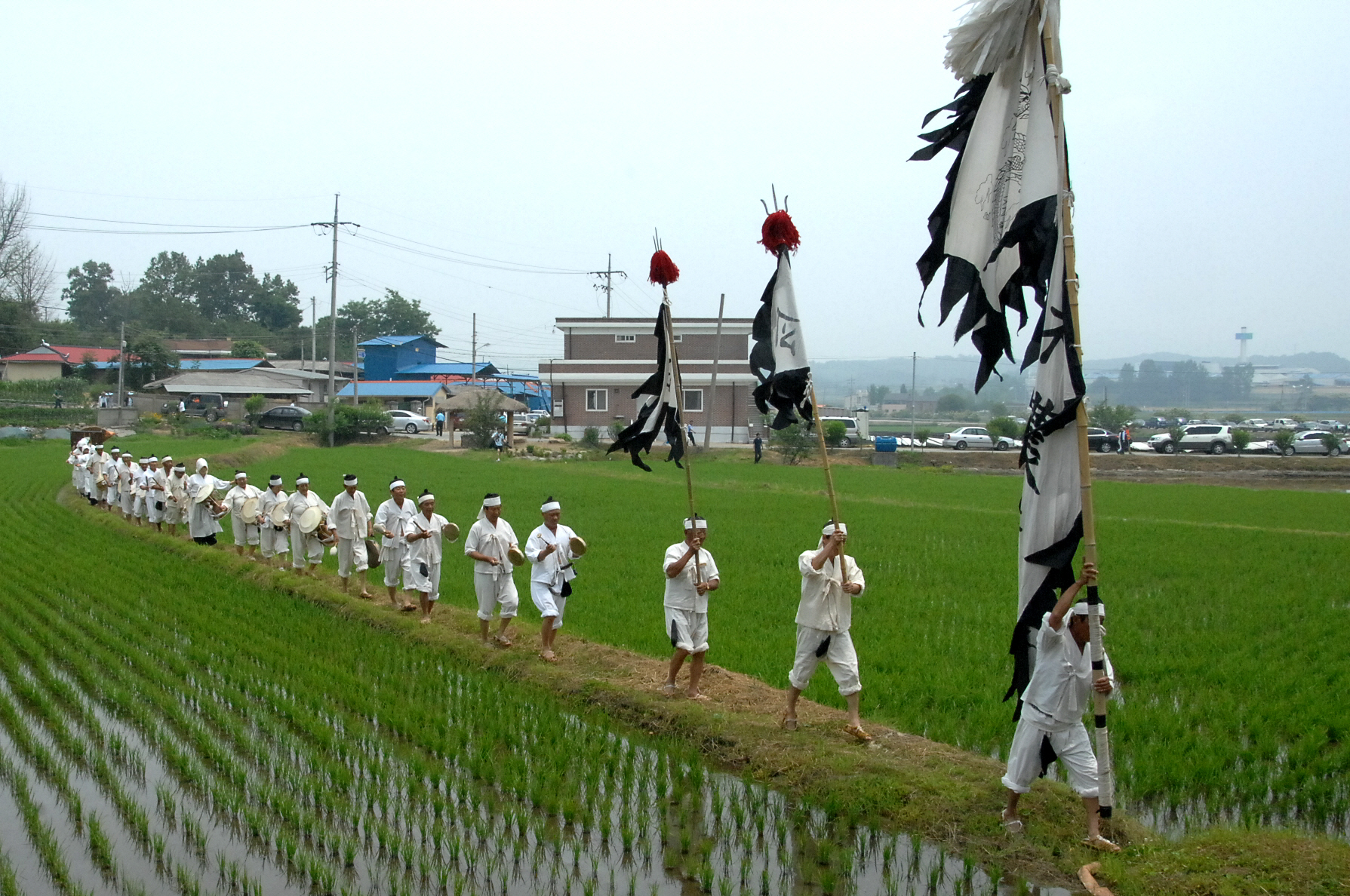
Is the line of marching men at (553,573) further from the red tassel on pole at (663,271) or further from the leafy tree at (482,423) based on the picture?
the leafy tree at (482,423)

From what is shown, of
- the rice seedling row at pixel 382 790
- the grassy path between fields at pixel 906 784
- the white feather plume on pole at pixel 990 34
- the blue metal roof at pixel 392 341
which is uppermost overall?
the blue metal roof at pixel 392 341

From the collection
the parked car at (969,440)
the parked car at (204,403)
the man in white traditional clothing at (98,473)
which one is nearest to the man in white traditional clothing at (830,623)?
the man in white traditional clothing at (98,473)

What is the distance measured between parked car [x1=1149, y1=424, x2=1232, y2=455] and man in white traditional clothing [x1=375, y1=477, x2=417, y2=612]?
4050 cm

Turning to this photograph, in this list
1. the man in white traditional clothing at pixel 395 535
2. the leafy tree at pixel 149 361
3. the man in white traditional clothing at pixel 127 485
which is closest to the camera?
the man in white traditional clothing at pixel 395 535

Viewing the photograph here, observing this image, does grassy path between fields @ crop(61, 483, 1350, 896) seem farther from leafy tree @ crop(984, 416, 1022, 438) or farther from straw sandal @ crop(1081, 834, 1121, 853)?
leafy tree @ crop(984, 416, 1022, 438)

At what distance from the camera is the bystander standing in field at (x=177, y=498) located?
760 inches

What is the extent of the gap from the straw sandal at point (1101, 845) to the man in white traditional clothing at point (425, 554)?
319 inches

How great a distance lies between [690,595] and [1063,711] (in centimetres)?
353

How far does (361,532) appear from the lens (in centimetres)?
1413

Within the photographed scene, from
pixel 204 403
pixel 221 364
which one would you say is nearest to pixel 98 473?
pixel 204 403

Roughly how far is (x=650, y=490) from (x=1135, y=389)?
173457 mm

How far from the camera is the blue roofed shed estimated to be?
72.2 meters

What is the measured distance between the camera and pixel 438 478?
30312mm

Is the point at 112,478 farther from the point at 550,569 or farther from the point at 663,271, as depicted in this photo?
the point at 663,271
